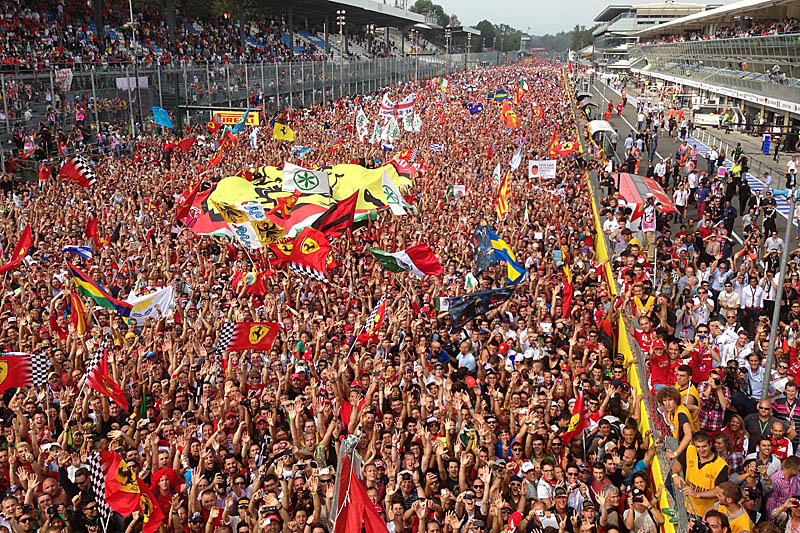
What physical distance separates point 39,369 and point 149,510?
9.72 feet

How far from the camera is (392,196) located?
1585 centimetres

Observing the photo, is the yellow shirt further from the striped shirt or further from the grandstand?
the grandstand

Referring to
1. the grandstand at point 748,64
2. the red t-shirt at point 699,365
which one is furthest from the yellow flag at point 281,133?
the red t-shirt at point 699,365

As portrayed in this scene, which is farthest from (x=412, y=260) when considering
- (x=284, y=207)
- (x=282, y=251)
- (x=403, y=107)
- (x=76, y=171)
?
(x=403, y=107)

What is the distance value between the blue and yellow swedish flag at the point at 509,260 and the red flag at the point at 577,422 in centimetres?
415

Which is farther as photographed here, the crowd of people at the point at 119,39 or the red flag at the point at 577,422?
the crowd of people at the point at 119,39

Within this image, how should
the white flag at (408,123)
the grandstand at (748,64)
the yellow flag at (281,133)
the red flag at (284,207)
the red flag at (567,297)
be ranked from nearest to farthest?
1. the red flag at (567,297)
2. the red flag at (284,207)
3. the yellow flag at (281,133)
4. the white flag at (408,123)
5. the grandstand at (748,64)

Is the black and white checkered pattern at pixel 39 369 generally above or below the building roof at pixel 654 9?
below

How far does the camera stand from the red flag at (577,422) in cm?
708

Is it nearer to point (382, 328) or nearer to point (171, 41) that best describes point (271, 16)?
point (171, 41)

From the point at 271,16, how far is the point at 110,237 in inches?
2111

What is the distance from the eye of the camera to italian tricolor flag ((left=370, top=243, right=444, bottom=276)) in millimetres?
10789

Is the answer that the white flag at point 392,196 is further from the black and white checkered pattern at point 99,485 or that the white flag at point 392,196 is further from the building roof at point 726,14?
the building roof at point 726,14

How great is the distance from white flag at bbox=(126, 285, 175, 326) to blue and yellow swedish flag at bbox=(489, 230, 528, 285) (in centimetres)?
492
